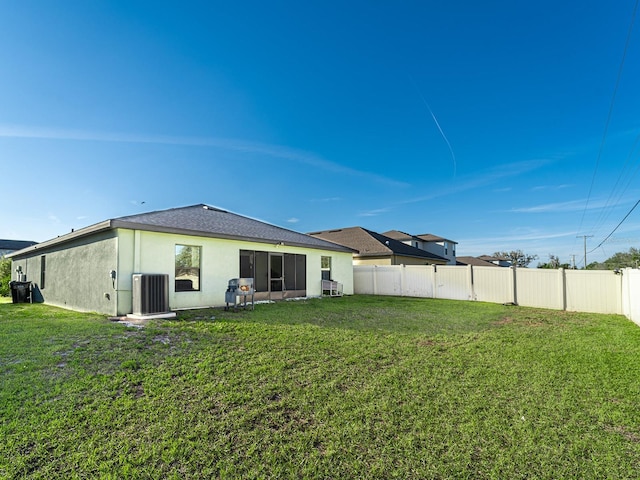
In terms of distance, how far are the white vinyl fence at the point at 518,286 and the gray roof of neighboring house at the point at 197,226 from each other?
3576 mm

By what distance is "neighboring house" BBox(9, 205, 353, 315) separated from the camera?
7.99m

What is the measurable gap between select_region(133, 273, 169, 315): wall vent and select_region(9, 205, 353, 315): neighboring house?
542mm

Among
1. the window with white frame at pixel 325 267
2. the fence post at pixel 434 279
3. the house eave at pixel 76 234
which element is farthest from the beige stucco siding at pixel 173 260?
the fence post at pixel 434 279

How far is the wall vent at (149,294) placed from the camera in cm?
747

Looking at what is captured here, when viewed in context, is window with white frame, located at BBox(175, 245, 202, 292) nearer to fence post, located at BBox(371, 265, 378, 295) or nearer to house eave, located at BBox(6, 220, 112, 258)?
house eave, located at BBox(6, 220, 112, 258)

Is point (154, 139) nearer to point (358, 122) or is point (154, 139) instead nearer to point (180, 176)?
point (180, 176)

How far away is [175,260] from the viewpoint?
8.98m

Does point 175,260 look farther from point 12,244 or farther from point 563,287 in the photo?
point 12,244

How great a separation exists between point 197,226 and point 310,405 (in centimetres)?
797

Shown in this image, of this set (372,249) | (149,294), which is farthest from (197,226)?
(372,249)

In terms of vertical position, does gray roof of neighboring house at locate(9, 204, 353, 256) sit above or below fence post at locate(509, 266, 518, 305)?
above

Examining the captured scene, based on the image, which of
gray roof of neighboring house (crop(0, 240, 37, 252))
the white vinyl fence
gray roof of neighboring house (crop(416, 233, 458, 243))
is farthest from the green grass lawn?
gray roof of neighboring house (crop(0, 240, 37, 252))

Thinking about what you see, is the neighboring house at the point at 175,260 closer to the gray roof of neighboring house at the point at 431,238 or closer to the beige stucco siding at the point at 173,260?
the beige stucco siding at the point at 173,260

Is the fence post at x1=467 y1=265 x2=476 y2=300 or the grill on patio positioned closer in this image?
the grill on patio
